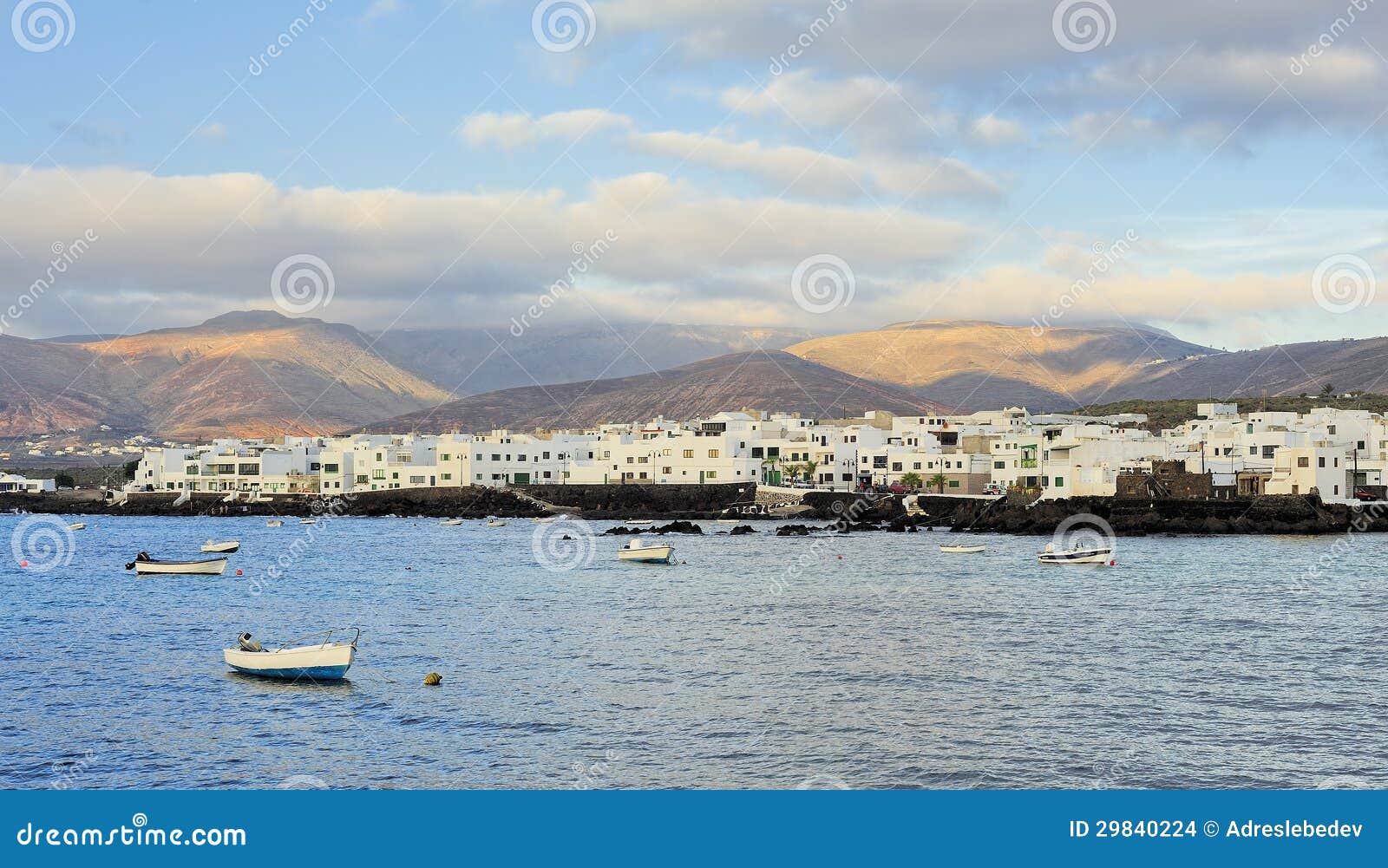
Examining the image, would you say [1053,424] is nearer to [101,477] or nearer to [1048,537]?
[1048,537]

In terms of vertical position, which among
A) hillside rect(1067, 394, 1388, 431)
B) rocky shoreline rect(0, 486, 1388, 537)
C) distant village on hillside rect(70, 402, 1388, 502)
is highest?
hillside rect(1067, 394, 1388, 431)

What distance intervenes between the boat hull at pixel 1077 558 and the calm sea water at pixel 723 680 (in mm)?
1521

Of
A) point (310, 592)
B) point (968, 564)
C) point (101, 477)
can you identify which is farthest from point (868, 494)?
point (101, 477)

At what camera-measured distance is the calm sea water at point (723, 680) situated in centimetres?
2133

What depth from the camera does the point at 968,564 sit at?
5666cm

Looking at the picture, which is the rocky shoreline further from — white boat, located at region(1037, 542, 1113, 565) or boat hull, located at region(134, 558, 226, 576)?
boat hull, located at region(134, 558, 226, 576)

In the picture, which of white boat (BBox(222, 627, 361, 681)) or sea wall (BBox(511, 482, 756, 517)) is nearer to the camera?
white boat (BBox(222, 627, 361, 681))

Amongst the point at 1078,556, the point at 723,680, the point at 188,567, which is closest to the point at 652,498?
the point at 188,567

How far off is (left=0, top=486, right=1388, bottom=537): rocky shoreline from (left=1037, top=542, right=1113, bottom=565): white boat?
1715cm

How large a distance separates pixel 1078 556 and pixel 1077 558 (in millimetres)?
153

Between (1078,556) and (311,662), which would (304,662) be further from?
(1078,556)

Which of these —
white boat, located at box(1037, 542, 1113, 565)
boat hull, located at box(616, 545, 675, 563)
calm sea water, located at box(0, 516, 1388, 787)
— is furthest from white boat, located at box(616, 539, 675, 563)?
white boat, located at box(1037, 542, 1113, 565)

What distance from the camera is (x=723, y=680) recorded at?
28.7 meters

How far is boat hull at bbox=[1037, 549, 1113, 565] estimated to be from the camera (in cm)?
5731
